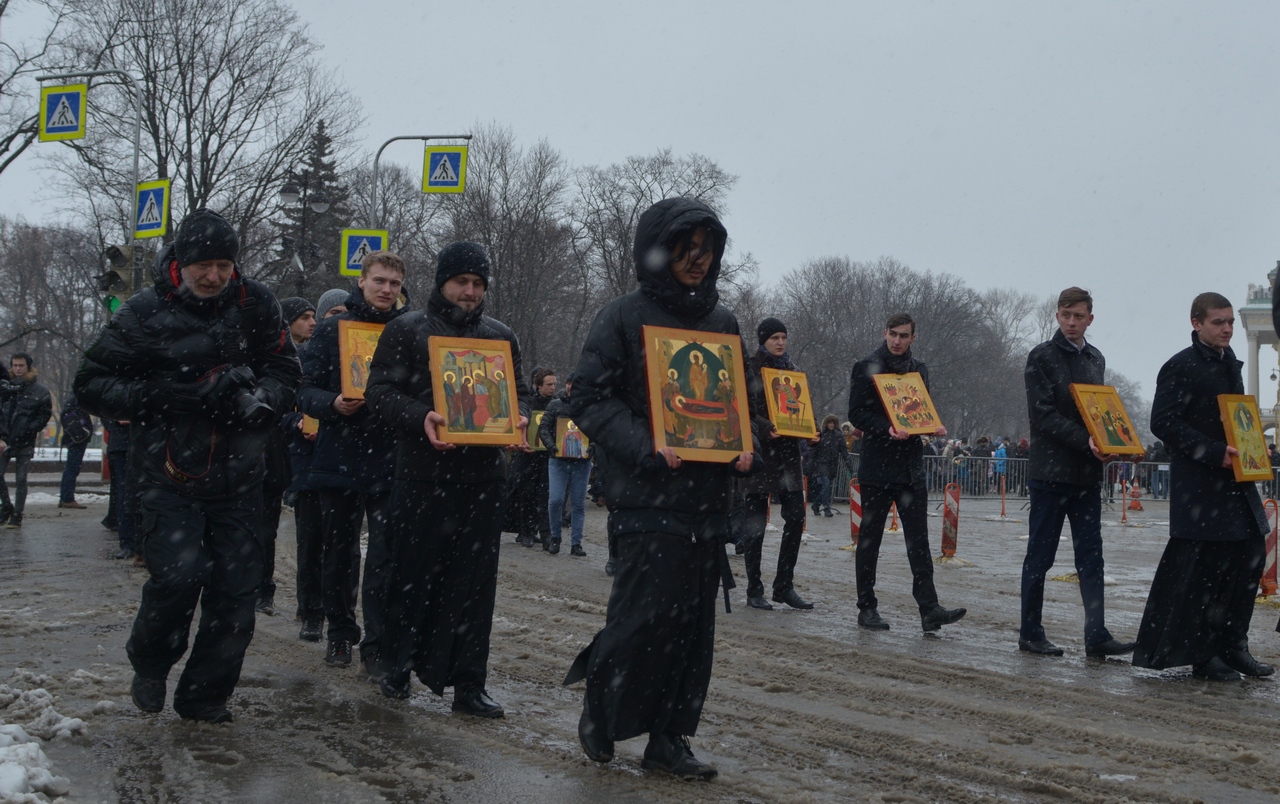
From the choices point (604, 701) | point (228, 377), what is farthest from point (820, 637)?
point (228, 377)

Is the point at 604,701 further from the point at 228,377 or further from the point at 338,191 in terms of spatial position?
the point at 338,191

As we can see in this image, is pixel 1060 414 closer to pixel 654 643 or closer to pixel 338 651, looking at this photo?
pixel 654 643

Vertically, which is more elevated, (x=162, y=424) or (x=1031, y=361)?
(x=1031, y=361)

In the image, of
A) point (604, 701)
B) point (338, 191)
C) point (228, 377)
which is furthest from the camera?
point (338, 191)

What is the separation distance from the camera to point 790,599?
10.5 meters

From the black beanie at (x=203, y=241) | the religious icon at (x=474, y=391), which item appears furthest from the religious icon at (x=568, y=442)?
the black beanie at (x=203, y=241)

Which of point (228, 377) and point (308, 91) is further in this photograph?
point (308, 91)

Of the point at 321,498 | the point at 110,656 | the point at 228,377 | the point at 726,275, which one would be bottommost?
the point at 110,656

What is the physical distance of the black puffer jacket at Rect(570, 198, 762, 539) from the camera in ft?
15.7

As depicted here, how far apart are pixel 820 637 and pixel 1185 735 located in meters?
3.17

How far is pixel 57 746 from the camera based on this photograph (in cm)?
495

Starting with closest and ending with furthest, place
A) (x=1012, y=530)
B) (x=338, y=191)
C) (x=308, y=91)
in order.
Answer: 1. (x=1012, y=530)
2. (x=308, y=91)
3. (x=338, y=191)

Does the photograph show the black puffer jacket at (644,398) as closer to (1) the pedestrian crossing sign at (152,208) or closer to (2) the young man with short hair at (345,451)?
(2) the young man with short hair at (345,451)

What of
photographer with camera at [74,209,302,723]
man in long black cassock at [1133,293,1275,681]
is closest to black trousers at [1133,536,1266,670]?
man in long black cassock at [1133,293,1275,681]
